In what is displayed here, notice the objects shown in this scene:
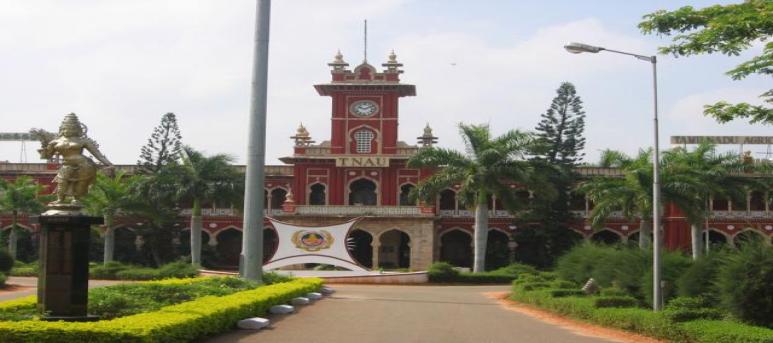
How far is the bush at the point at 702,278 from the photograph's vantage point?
15.1m

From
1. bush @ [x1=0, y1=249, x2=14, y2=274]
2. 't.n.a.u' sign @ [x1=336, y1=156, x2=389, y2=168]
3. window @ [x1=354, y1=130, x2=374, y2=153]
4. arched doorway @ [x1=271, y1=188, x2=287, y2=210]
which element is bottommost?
bush @ [x1=0, y1=249, x2=14, y2=274]

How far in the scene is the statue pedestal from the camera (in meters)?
11.9

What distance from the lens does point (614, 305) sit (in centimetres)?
1633

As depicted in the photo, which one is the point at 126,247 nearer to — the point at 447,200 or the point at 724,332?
the point at 447,200

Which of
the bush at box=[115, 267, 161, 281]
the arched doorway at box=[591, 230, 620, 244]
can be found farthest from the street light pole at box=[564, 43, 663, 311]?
the arched doorway at box=[591, 230, 620, 244]

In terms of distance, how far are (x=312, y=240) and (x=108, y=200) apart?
32.4 ft

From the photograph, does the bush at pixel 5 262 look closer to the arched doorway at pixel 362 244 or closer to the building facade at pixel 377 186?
the building facade at pixel 377 186

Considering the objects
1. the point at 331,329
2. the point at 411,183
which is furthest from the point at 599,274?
the point at 411,183

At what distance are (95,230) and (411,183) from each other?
14577 millimetres

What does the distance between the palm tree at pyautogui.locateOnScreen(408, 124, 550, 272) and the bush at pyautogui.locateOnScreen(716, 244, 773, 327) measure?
18.2 meters

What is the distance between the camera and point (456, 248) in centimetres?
4603

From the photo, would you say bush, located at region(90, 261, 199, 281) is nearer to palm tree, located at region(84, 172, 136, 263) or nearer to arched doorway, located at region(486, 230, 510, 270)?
palm tree, located at region(84, 172, 136, 263)

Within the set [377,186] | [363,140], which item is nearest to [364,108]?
[363,140]

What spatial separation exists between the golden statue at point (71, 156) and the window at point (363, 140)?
29758 millimetres
